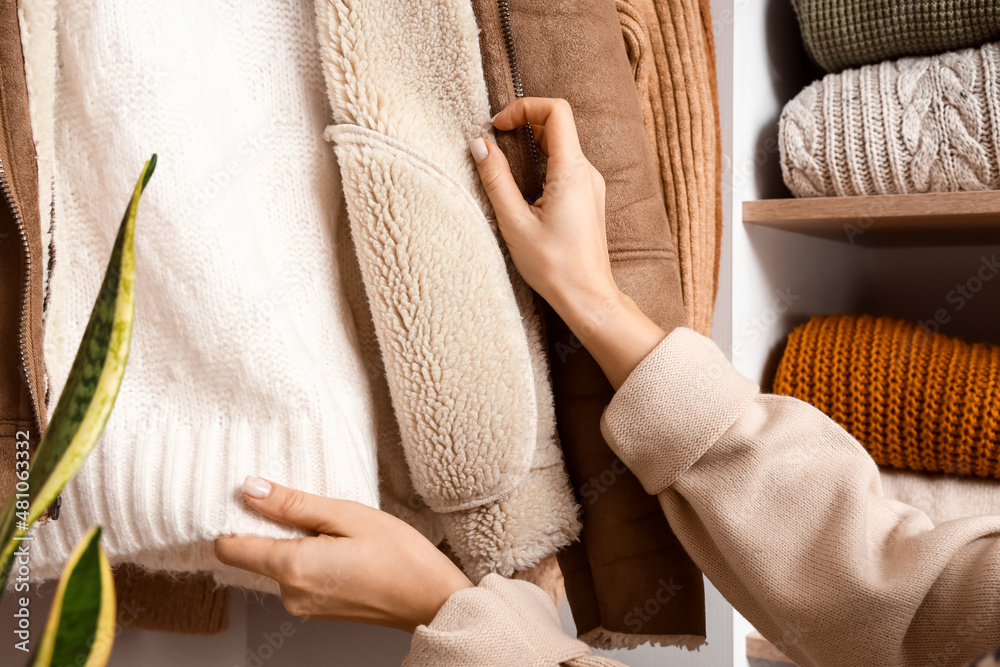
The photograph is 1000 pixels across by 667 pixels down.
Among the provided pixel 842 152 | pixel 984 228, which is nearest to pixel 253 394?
pixel 842 152

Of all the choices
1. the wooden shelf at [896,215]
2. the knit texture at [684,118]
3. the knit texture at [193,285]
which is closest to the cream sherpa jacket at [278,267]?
the knit texture at [193,285]

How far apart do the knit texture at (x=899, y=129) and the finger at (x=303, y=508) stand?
→ 0.58 metres

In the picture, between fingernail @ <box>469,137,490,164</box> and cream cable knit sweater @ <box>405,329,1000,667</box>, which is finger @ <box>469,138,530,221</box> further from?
cream cable knit sweater @ <box>405,329,1000,667</box>

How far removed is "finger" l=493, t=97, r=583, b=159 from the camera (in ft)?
1.53

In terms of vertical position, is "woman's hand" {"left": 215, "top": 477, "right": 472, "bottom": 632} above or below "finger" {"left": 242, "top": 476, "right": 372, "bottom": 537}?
below

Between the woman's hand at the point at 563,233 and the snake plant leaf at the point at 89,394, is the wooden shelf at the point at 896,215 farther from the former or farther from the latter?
the snake plant leaf at the point at 89,394

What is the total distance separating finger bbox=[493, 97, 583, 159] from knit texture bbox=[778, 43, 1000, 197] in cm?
35

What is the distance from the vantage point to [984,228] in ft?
2.42

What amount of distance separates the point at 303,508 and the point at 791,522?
0.34 meters

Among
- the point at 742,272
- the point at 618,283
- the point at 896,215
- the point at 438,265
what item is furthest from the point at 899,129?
the point at 438,265

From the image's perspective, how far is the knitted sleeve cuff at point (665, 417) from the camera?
476 millimetres

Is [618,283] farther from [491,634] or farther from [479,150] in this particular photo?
[491,634]

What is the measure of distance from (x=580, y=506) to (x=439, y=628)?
0.15 meters

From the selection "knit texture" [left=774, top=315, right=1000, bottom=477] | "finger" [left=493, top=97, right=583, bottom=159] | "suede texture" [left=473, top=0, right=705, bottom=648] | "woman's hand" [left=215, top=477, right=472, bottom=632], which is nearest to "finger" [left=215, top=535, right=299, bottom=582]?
"woman's hand" [left=215, top=477, right=472, bottom=632]
